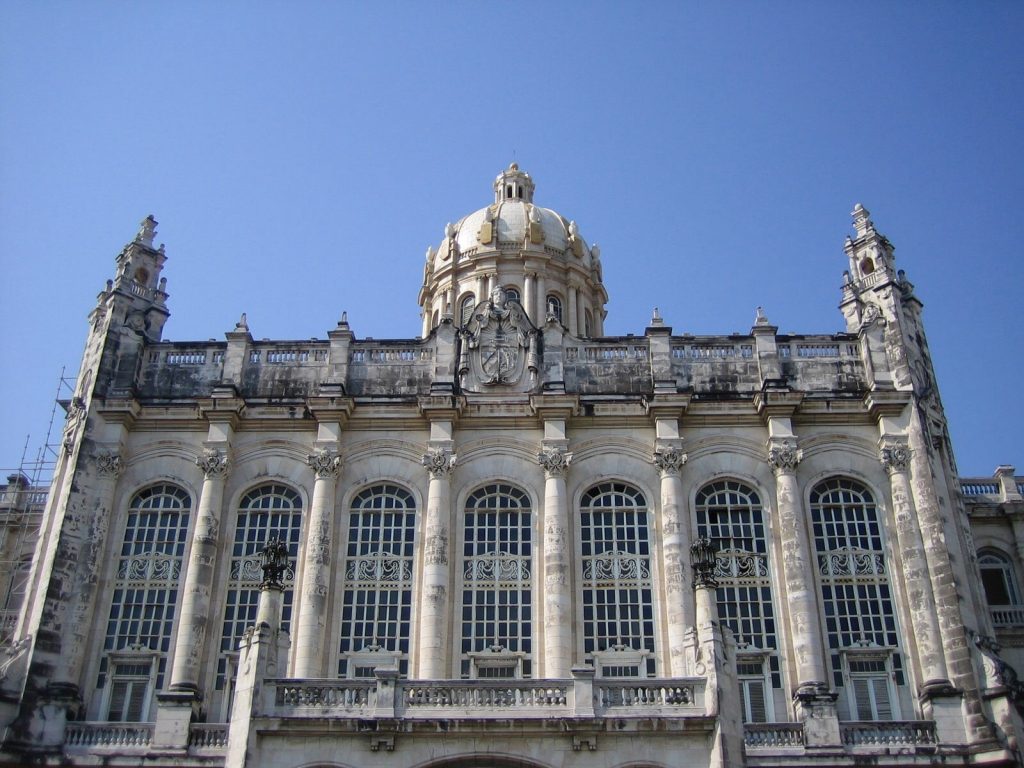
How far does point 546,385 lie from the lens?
113 feet

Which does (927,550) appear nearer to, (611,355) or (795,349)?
(795,349)

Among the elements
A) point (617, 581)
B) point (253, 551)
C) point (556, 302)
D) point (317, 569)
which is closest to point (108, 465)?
point (253, 551)

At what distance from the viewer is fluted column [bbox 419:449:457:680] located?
30.4 m

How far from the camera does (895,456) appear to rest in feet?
109

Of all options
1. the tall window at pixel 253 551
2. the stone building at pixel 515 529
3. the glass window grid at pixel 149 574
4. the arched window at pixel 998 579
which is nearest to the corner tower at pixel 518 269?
the stone building at pixel 515 529

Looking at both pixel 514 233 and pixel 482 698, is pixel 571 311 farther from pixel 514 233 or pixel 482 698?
pixel 482 698

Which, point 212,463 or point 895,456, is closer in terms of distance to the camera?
point 895,456

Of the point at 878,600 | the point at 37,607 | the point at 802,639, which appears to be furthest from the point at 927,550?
the point at 37,607

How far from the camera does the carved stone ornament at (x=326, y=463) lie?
110 feet

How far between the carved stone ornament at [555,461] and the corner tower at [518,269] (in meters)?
13.7

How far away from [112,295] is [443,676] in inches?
666

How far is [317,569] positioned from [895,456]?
676 inches

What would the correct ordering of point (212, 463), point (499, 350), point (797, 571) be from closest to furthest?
point (797, 571), point (212, 463), point (499, 350)

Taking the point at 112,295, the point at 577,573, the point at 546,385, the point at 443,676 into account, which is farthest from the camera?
the point at 112,295
